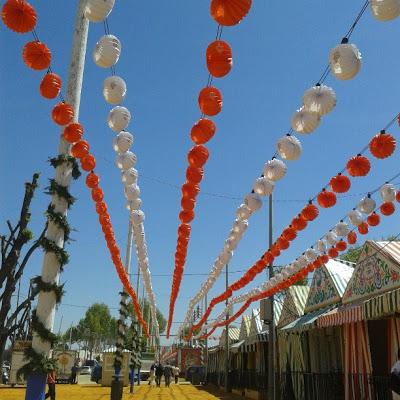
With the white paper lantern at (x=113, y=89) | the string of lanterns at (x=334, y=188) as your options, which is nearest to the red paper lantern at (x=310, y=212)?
the string of lanterns at (x=334, y=188)

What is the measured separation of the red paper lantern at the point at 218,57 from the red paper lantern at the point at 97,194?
6055mm

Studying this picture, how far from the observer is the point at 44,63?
6617mm

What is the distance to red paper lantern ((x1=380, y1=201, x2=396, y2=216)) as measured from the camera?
11.9 meters

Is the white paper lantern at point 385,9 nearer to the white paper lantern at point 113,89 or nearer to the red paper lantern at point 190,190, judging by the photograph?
the white paper lantern at point 113,89

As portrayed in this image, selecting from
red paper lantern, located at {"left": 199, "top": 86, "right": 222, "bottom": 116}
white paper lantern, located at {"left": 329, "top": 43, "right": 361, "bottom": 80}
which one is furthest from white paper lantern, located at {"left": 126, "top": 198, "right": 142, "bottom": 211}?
white paper lantern, located at {"left": 329, "top": 43, "right": 361, "bottom": 80}

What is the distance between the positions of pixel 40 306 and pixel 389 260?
825 centimetres

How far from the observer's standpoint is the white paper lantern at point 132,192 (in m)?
11.0

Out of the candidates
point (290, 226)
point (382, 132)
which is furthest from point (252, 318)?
point (382, 132)

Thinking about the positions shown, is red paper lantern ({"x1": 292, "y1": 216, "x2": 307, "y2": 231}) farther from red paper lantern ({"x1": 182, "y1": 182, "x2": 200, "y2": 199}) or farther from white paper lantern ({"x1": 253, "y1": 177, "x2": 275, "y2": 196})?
red paper lantern ({"x1": 182, "y1": 182, "x2": 200, "y2": 199})

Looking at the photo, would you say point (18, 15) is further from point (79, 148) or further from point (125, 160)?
point (125, 160)

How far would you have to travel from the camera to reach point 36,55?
6543 mm

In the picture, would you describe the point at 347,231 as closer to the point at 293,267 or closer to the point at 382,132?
the point at 293,267

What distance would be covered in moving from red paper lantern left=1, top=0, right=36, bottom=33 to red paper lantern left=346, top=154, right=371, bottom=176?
21.2 ft

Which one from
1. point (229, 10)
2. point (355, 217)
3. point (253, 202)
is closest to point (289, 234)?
point (355, 217)
